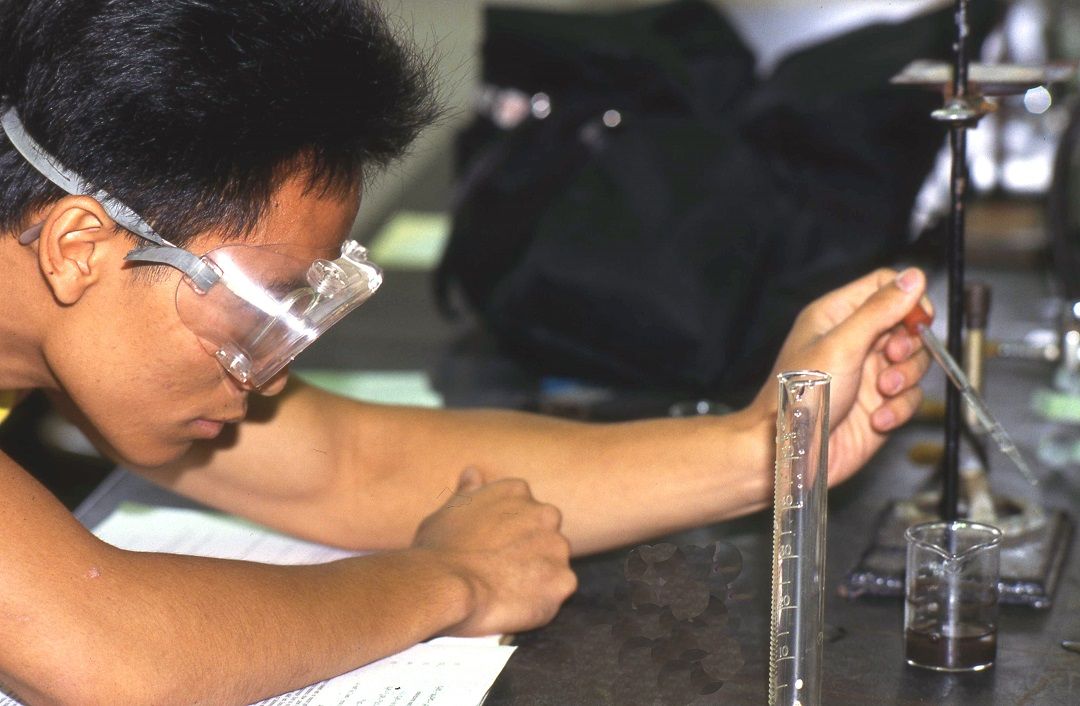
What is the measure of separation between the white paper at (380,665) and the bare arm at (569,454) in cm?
4

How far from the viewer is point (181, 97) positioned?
85 cm

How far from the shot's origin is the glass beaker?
0.96 m

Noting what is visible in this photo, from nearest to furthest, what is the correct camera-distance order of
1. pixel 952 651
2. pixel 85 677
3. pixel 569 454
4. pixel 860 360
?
pixel 85 677 → pixel 952 651 → pixel 860 360 → pixel 569 454

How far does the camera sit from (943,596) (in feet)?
3.18

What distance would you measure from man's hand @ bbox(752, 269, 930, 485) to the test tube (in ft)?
0.76

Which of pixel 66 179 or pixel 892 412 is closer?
pixel 66 179

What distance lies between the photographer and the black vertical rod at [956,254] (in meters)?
1.05

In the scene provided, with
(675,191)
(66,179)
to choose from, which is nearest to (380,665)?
(66,179)

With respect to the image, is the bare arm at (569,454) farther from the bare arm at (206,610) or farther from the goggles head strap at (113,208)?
the goggles head strap at (113,208)

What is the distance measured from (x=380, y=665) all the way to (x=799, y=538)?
0.31 meters

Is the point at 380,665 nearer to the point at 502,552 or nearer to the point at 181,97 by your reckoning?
the point at 502,552

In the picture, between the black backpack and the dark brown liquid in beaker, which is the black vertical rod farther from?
the black backpack

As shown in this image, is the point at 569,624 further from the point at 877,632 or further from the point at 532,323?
the point at 532,323

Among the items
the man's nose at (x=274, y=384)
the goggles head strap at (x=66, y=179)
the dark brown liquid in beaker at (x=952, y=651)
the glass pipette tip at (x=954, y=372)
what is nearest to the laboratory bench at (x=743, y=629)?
the dark brown liquid in beaker at (x=952, y=651)
